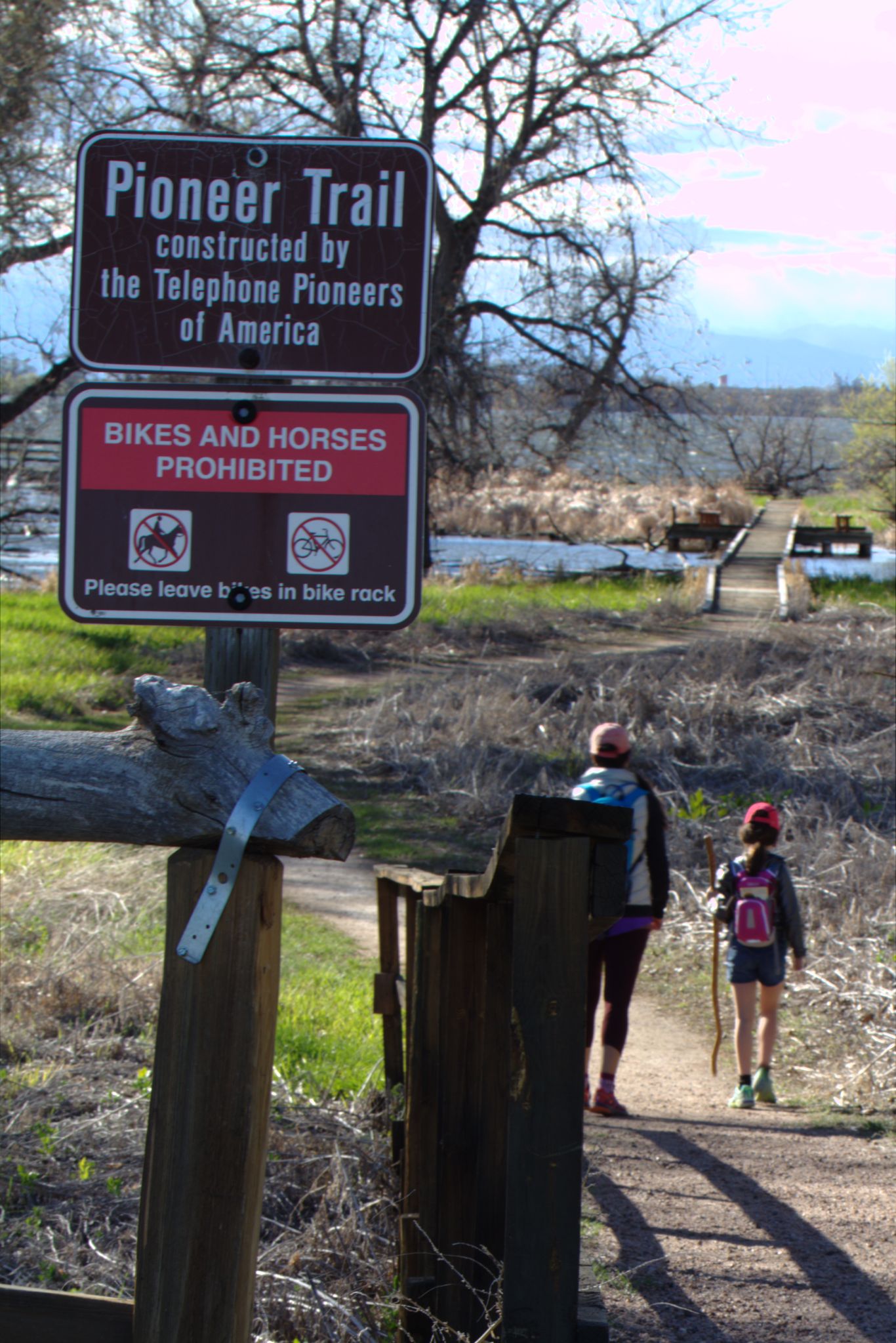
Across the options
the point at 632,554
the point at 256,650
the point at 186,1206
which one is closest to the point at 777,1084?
the point at 256,650

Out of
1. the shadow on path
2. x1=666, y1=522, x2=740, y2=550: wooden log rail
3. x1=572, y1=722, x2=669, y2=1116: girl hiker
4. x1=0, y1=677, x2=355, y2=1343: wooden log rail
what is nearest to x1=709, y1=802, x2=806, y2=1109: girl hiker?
x1=572, y1=722, x2=669, y2=1116: girl hiker

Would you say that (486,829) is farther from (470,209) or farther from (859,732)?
(470,209)

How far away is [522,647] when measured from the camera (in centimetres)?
2038

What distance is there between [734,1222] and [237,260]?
348cm

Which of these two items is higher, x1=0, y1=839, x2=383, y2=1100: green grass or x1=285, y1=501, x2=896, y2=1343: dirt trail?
x1=0, y1=839, x2=383, y2=1100: green grass

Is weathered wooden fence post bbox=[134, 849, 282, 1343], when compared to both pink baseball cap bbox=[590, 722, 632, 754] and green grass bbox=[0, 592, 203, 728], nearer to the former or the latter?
pink baseball cap bbox=[590, 722, 632, 754]

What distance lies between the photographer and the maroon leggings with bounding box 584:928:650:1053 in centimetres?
589

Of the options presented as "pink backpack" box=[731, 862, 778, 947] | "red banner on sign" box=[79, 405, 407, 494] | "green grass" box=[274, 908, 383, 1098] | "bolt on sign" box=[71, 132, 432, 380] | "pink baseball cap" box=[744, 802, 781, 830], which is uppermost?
"bolt on sign" box=[71, 132, 432, 380]

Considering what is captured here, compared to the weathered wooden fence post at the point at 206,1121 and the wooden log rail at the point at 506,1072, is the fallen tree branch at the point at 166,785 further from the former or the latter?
the wooden log rail at the point at 506,1072

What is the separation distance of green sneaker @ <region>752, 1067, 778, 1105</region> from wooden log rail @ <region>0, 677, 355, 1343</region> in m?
4.61

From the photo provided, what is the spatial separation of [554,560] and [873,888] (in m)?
26.9

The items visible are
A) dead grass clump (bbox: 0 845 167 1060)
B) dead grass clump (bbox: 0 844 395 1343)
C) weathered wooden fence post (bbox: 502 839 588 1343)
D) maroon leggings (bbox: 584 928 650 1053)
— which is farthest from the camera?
maroon leggings (bbox: 584 928 650 1053)

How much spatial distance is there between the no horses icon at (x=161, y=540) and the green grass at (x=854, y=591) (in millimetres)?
19628

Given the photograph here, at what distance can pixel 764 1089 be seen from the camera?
610 centimetres
